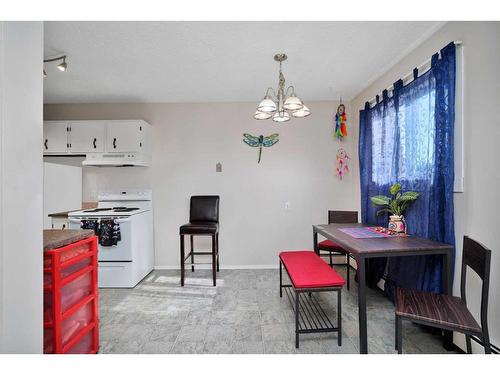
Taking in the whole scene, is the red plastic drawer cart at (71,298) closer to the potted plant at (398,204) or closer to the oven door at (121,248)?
the oven door at (121,248)

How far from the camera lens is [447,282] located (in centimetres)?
162

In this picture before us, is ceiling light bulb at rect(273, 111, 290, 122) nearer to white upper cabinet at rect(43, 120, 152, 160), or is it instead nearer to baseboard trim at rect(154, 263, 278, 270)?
white upper cabinet at rect(43, 120, 152, 160)

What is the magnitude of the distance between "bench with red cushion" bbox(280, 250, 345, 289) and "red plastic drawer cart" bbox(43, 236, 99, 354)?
1.36 meters

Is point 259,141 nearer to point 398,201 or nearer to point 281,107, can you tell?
point 281,107

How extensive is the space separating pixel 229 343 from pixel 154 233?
2158 mm

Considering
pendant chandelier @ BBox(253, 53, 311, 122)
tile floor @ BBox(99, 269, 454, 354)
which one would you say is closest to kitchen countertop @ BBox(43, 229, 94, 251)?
tile floor @ BBox(99, 269, 454, 354)

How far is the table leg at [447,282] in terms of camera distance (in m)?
1.61

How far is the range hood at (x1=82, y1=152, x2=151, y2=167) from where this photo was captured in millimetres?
3158

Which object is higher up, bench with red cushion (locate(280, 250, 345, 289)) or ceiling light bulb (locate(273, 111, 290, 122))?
ceiling light bulb (locate(273, 111, 290, 122))

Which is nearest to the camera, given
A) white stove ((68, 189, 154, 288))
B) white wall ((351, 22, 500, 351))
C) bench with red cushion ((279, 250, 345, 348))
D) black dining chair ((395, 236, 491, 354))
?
black dining chair ((395, 236, 491, 354))

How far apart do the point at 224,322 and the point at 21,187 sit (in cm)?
176

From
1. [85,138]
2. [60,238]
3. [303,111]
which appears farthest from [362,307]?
[85,138]

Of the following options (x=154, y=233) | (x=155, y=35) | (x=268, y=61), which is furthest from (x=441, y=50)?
(x=154, y=233)

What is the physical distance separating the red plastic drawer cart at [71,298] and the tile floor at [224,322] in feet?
1.19
